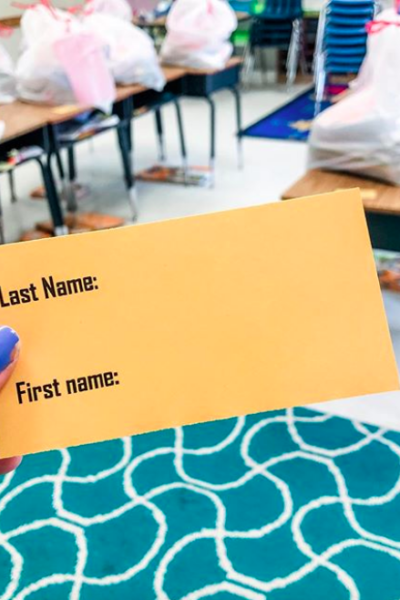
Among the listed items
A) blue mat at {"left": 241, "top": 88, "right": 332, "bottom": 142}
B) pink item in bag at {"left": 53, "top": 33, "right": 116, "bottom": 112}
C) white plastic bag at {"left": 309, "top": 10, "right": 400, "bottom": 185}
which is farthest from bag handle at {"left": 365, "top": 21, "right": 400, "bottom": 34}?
blue mat at {"left": 241, "top": 88, "right": 332, "bottom": 142}

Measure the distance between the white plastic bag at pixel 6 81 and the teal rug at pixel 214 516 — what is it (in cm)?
195

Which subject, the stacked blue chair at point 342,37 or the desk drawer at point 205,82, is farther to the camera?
the stacked blue chair at point 342,37

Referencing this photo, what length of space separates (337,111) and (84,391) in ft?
5.29

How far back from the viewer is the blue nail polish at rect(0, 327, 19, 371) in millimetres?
658

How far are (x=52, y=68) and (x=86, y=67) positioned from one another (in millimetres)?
161

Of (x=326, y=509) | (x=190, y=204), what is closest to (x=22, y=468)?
(x=326, y=509)

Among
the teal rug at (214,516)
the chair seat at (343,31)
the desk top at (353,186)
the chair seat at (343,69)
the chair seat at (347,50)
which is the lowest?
the teal rug at (214,516)

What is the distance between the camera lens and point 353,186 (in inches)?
78.9

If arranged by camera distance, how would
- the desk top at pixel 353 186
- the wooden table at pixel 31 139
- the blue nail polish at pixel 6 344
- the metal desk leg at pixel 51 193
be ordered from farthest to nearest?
1. the metal desk leg at pixel 51 193
2. the wooden table at pixel 31 139
3. the desk top at pixel 353 186
4. the blue nail polish at pixel 6 344

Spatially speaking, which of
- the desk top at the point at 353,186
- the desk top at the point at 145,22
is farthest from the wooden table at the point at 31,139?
the desk top at the point at 145,22

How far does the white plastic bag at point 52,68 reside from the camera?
9.42ft

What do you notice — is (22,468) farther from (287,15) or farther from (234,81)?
(287,15)

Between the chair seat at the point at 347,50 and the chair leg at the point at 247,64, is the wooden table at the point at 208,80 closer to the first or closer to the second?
the chair seat at the point at 347,50

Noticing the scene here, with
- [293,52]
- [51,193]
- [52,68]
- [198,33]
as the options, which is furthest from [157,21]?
[51,193]
